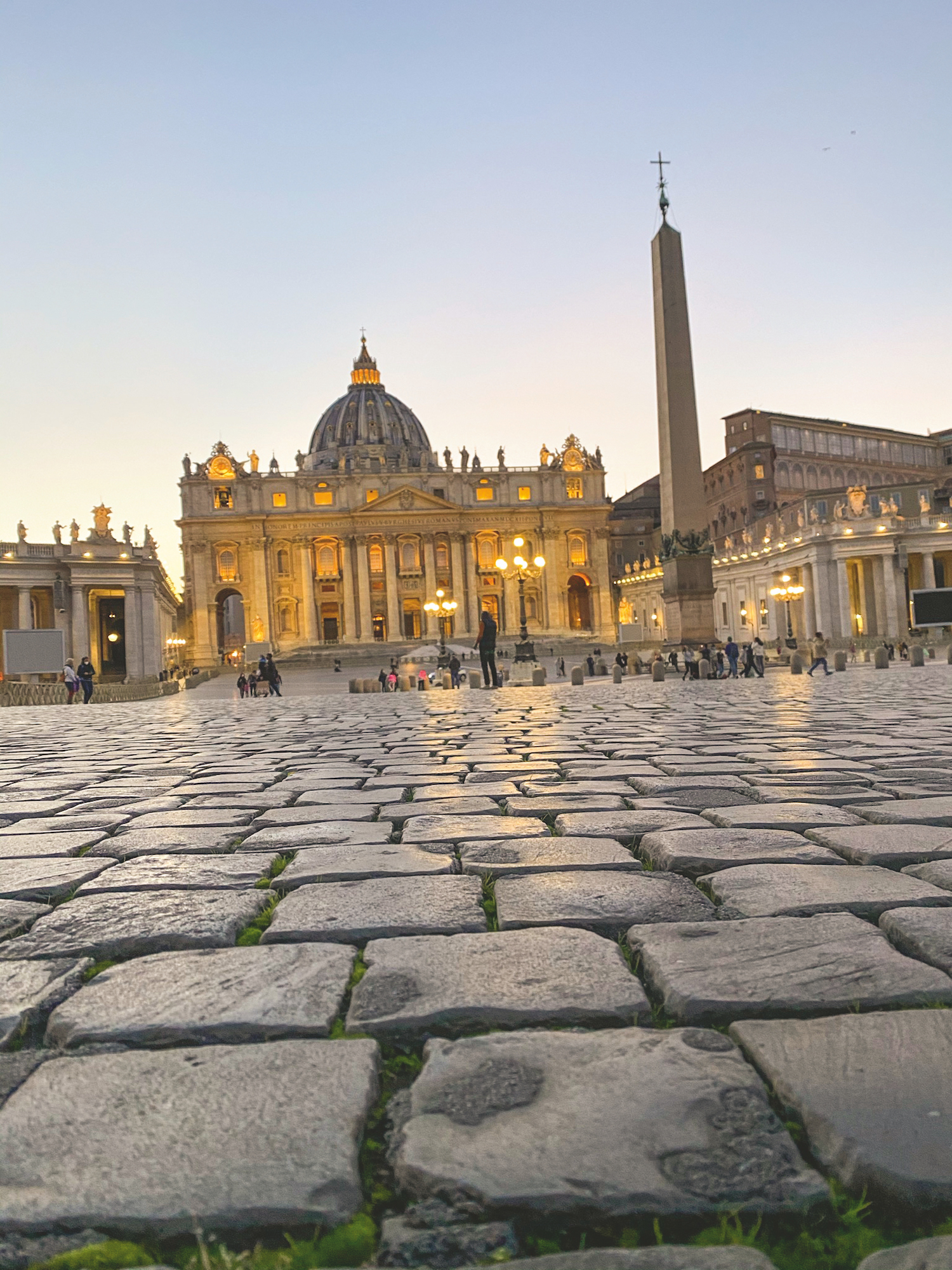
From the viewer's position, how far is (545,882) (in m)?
3.10

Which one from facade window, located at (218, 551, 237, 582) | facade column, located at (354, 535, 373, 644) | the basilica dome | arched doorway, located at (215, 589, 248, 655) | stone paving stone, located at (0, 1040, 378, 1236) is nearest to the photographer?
stone paving stone, located at (0, 1040, 378, 1236)

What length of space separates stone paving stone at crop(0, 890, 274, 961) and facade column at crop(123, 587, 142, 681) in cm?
5747

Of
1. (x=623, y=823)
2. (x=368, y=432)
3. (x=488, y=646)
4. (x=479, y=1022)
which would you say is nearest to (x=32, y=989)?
(x=479, y=1022)

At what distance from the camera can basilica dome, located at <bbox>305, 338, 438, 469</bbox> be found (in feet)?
322

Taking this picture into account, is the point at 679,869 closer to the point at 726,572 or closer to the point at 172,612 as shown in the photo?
the point at 726,572

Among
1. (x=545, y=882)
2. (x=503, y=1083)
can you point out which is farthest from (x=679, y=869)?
(x=503, y=1083)

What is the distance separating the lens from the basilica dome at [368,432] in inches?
3863

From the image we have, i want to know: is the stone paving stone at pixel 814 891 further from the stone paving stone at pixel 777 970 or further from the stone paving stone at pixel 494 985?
the stone paving stone at pixel 494 985

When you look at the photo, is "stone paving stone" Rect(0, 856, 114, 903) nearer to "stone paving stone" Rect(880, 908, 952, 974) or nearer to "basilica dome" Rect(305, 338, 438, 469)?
"stone paving stone" Rect(880, 908, 952, 974)

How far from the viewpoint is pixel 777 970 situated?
2135 millimetres

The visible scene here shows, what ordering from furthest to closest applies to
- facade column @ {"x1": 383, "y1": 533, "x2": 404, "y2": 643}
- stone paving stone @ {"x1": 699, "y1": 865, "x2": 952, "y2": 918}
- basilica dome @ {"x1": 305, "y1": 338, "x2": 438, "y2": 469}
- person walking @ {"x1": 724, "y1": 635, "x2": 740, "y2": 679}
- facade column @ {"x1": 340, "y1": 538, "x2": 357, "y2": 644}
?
basilica dome @ {"x1": 305, "y1": 338, "x2": 438, "y2": 469}
facade column @ {"x1": 383, "y1": 533, "x2": 404, "y2": 643}
facade column @ {"x1": 340, "y1": 538, "x2": 357, "y2": 644}
person walking @ {"x1": 724, "y1": 635, "x2": 740, "y2": 679}
stone paving stone @ {"x1": 699, "y1": 865, "x2": 952, "y2": 918}

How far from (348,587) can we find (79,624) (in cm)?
2748

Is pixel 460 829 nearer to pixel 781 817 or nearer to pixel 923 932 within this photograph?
pixel 781 817

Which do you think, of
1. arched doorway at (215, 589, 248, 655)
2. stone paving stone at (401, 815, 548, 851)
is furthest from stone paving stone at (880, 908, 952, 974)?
arched doorway at (215, 589, 248, 655)
